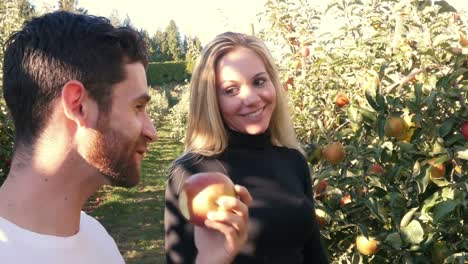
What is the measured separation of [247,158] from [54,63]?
0.85m

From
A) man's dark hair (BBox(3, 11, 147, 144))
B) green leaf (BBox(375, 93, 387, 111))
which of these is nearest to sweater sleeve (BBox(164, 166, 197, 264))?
man's dark hair (BBox(3, 11, 147, 144))

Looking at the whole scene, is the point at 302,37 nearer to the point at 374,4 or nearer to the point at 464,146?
the point at 374,4

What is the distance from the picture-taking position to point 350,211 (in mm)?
2086

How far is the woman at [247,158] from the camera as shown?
→ 1.63m

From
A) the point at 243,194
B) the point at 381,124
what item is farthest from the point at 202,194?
the point at 381,124

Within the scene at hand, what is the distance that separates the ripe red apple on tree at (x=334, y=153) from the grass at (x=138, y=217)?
2763 millimetres

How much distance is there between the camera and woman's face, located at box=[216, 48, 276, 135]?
172 centimetres

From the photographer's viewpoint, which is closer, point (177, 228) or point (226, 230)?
point (226, 230)

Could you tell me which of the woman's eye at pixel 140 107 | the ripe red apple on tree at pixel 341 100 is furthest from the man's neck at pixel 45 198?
the ripe red apple on tree at pixel 341 100

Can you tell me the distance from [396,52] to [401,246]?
2.45 ft

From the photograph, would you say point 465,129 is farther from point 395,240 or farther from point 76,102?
point 76,102

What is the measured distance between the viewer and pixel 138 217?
6.70 m

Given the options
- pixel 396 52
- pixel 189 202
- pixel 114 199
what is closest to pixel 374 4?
pixel 396 52

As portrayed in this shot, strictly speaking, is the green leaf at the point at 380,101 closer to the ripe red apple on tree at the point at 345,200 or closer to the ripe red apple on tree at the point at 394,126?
the ripe red apple on tree at the point at 394,126
